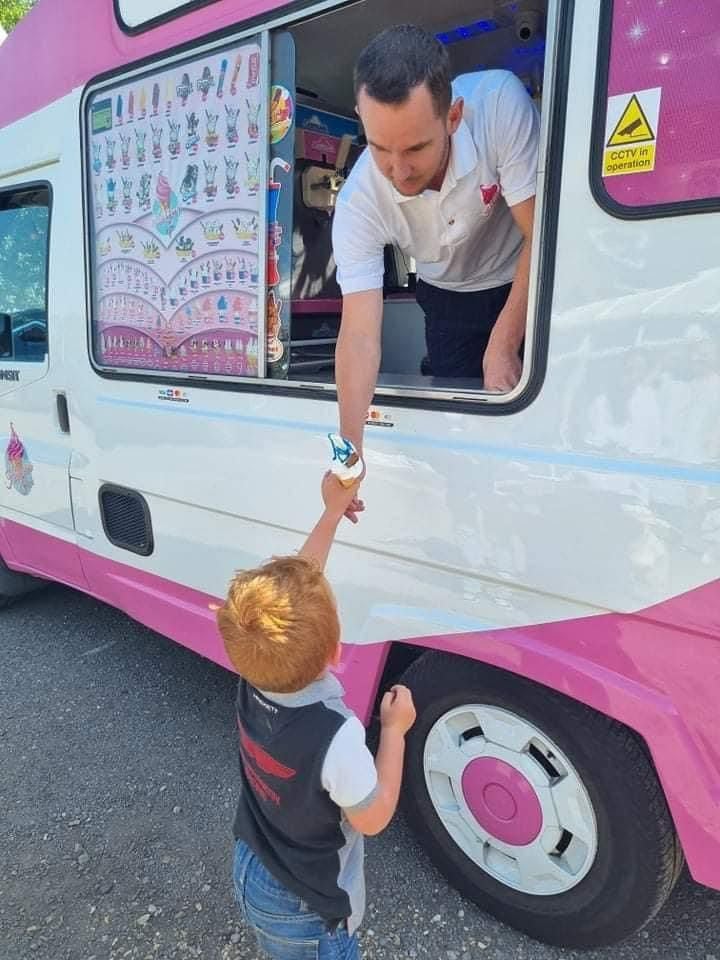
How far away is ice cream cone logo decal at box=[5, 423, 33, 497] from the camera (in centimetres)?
346

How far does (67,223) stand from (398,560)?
6.38 ft

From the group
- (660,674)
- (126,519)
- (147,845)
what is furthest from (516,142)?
(147,845)

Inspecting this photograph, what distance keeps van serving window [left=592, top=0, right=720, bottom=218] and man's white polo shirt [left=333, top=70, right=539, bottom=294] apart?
24 cm

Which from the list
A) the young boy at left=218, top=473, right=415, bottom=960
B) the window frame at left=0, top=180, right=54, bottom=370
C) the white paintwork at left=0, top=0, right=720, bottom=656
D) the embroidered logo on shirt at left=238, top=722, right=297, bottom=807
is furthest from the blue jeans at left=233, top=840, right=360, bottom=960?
the window frame at left=0, top=180, right=54, bottom=370

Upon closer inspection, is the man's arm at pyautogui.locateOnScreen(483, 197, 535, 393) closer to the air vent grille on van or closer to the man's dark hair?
the man's dark hair

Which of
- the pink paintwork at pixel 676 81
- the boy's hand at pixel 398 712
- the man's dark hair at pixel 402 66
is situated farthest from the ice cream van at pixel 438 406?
the boy's hand at pixel 398 712

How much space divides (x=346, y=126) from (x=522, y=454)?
2223 millimetres

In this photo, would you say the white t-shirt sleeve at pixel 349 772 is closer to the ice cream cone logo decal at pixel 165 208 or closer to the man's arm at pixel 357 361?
the man's arm at pixel 357 361

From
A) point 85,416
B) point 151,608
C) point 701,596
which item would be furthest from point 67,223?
point 701,596

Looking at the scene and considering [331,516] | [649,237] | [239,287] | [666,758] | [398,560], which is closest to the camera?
[649,237]

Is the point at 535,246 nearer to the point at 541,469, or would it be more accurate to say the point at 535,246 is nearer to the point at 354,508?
the point at 541,469

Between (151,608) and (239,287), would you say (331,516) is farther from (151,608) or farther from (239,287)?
A: (151,608)

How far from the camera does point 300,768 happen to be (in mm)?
1365

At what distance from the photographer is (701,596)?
1483mm
